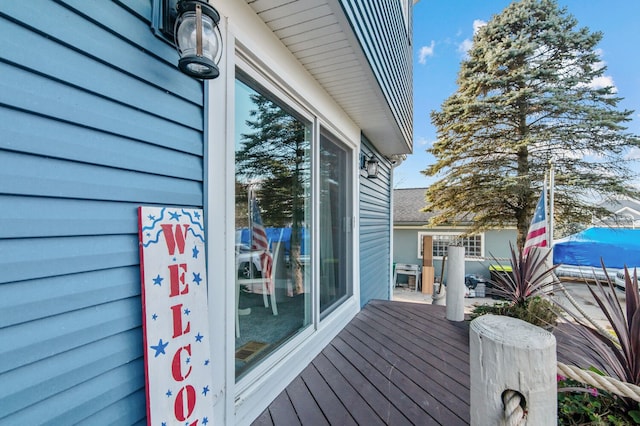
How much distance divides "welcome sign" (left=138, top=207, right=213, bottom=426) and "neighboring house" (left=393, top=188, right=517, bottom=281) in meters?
11.5

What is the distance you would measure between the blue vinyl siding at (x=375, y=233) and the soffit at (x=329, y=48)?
4.09 feet

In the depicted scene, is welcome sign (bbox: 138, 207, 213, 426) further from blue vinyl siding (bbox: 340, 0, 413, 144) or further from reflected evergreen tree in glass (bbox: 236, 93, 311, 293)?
blue vinyl siding (bbox: 340, 0, 413, 144)

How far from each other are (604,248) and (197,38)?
49.5 feet

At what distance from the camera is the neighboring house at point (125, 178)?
831 mm

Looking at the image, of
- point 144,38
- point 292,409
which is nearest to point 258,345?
point 292,409

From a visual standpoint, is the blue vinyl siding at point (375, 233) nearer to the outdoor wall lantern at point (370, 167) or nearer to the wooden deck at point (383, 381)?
Answer: the outdoor wall lantern at point (370, 167)

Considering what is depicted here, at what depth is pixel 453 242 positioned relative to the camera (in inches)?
488

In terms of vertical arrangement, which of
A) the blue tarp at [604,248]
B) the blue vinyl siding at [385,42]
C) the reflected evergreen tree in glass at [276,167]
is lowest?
the blue tarp at [604,248]

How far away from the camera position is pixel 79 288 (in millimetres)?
949

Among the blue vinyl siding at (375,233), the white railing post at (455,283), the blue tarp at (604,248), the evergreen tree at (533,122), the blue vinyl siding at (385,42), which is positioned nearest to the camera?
the blue vinyl siding at (385,42)

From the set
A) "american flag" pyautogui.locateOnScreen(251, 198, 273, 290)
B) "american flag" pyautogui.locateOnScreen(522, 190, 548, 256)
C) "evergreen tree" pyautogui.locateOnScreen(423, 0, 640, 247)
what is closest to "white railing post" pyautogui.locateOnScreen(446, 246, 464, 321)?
"american flag" pyautogui.locateOnScreen(522, 190, 548, 256)

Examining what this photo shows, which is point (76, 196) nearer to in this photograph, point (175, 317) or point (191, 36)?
point (175, 317)

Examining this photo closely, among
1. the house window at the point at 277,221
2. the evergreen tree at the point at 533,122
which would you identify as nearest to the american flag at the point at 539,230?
the house window at the point at 277,221

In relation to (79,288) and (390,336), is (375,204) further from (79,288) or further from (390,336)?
(79,288)
